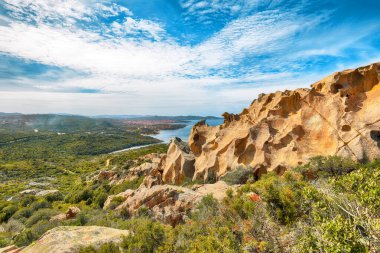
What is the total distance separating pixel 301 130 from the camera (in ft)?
100

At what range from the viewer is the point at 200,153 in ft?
141

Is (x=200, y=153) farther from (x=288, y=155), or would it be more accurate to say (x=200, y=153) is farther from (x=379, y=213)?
(x=379, y=213)

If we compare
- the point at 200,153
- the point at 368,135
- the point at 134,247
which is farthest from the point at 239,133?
the point at 134,247

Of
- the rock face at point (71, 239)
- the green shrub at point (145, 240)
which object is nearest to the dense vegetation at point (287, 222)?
the green shrub at point (145, 240)

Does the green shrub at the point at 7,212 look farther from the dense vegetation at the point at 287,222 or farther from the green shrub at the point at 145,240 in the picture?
the green shrub at the point at 145,240

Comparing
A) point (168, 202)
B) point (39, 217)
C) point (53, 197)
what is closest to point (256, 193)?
point (168, 202)

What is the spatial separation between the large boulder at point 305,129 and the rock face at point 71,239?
2046 centimetres

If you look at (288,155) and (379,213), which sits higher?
(379,213)

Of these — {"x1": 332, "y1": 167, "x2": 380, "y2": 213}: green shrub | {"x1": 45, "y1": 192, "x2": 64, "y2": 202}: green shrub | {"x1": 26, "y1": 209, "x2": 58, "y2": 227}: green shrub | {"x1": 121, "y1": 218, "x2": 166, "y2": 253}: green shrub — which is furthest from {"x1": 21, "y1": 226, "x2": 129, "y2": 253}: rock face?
{"x1": 45, "y1": 192, "x2": 64, "y2": 202}: green shrub

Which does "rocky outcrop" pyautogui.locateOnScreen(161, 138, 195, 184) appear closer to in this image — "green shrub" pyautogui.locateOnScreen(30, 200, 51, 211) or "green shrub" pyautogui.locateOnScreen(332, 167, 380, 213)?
"green shrub" pyautogui.locateOnScreen(30, 200, 51, 211)

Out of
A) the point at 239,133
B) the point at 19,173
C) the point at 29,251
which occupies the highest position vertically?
the point at 239,133

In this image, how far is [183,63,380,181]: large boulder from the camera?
25.6 metres

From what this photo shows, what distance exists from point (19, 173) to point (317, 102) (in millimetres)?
123513

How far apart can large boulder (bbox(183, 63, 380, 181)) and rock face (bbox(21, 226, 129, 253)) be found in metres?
20.5
